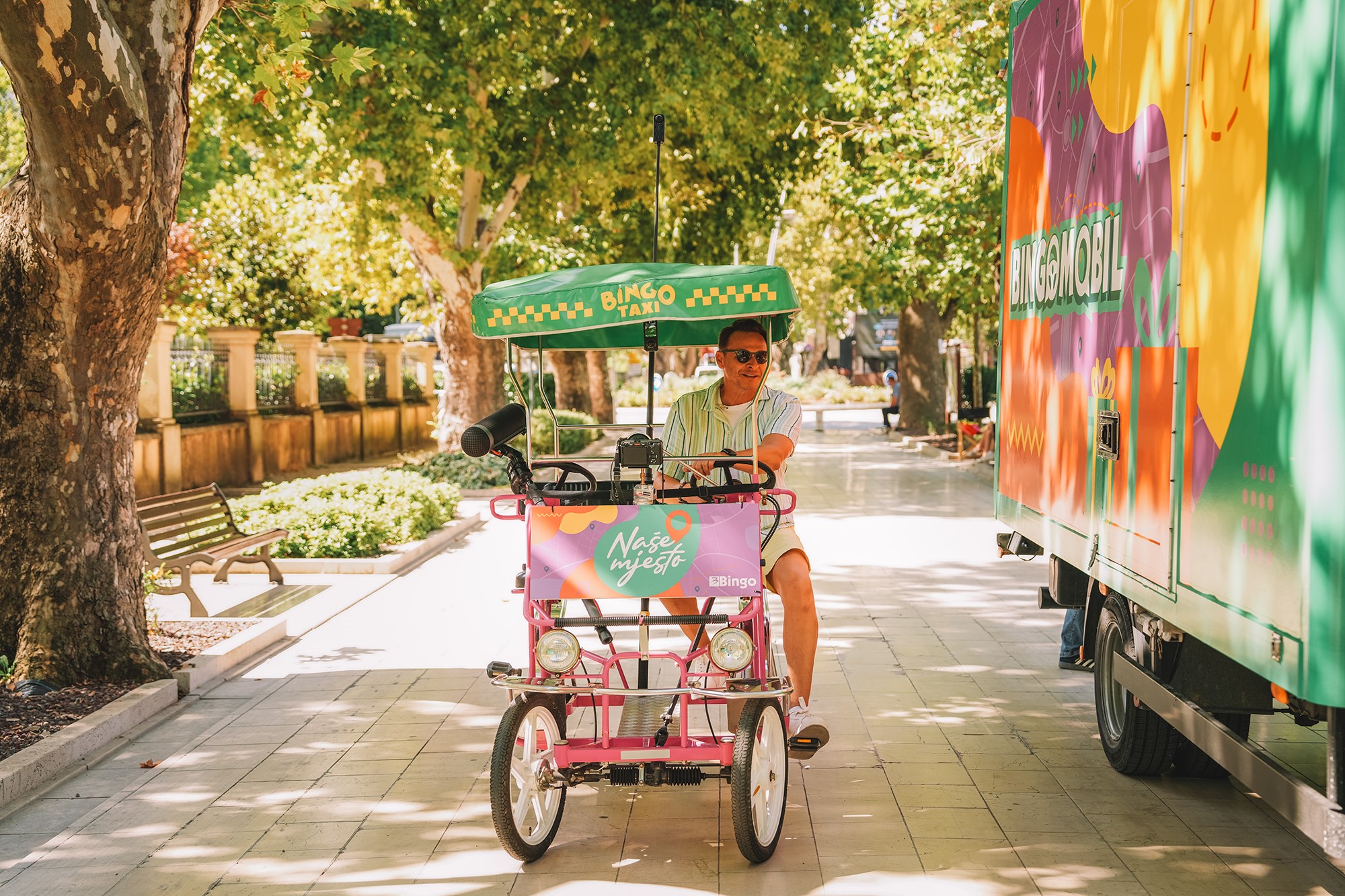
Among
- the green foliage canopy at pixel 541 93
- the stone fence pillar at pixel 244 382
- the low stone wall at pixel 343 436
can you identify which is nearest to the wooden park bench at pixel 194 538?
the green foliage canopy at pixel 541 93

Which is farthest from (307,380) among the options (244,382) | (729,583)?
(729,583)

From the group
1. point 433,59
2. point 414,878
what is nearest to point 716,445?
point 414,878

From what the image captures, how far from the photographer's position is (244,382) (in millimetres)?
21797

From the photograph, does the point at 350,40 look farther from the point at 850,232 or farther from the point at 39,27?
the point at 850,232

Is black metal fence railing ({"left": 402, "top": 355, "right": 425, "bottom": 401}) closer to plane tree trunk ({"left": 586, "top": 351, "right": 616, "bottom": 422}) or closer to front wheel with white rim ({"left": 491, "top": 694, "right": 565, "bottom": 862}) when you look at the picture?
plane tree trunk ({"left": 586, "top": 351, "right": 616, "bottom": 422})

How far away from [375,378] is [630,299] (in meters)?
25.6

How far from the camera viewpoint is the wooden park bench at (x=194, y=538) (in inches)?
384

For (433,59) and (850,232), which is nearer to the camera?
(433,59)

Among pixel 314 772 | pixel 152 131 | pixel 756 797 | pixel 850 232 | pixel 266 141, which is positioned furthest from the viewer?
pixel 850 232

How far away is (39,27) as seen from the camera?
671 centimetres

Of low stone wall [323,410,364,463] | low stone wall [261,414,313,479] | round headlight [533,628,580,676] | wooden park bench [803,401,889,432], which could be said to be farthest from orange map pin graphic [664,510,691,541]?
wooden park bench [803,401,889,432]

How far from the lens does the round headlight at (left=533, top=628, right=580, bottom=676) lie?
16.3 feet

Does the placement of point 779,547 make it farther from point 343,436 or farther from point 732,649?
point 343,436

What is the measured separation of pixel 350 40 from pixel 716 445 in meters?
14.1
